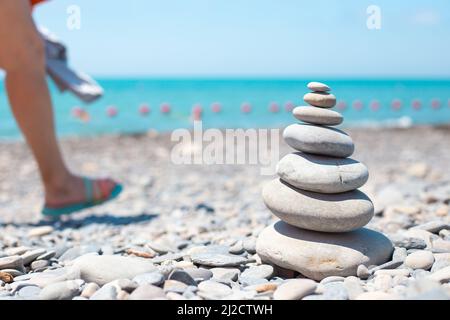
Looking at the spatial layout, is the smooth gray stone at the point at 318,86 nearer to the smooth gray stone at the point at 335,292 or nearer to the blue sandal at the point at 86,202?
the smooth gray stone at the point at 335,292

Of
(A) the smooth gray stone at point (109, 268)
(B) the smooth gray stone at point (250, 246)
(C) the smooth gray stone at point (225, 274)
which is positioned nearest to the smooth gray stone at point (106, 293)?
(A) the smooth gray stone at point (109, 268)

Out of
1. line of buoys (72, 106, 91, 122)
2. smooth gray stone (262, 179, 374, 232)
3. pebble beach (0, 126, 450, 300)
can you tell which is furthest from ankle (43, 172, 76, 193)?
line of buoys (72, 106, 91, 122)

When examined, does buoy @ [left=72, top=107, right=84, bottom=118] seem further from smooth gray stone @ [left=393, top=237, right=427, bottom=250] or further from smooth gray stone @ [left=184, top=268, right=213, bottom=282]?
smooth gray stone @ [left=184, top=268, right=213, bottom=282]

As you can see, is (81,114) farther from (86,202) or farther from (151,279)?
(151,279)

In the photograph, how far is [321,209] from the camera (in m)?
2.00

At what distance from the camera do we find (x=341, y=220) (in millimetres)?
1985

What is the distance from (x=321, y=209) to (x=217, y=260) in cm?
42

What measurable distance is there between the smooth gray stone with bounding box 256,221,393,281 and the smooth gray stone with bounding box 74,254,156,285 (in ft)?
1.48

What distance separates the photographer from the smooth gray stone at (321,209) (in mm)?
1989

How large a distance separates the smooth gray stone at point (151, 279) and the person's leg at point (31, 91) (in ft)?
6.21

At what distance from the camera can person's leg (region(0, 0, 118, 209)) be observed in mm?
3135

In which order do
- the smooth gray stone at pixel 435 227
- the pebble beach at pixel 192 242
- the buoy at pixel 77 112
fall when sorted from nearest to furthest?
the pebble beach at pixel 192 242
the smooth gray stone at pixel 435 227
the buoy at pixel 77 112
